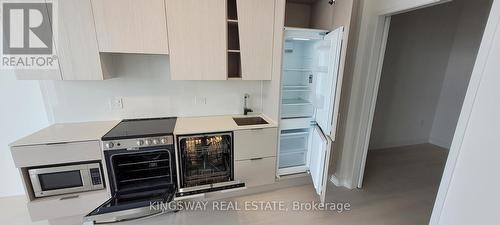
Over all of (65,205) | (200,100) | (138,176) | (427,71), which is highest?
(427,71)

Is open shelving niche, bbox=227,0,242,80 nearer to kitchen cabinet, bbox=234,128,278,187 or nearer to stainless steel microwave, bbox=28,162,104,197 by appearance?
kitchen cabinet, bbox=234,128,278,187

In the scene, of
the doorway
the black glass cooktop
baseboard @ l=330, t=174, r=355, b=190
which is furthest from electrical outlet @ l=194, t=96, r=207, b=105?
the doorway

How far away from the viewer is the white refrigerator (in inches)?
71.7

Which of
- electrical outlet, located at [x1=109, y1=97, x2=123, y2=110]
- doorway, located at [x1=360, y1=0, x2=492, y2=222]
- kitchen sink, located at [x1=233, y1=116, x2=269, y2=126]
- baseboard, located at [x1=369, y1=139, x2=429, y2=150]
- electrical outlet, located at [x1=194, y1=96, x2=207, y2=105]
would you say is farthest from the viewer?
baseboard, located at [x1=369, y1=139, x2=429, y2=150]

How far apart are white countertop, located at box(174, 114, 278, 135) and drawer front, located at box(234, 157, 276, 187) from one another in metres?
0.39

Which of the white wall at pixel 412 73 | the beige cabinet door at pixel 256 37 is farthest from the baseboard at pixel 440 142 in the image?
the beige cabinet door at pixel 256 37

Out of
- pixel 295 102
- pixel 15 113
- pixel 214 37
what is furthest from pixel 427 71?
pixel 15 113

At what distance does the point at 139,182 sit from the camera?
191cm

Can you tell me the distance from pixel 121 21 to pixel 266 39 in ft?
4.37

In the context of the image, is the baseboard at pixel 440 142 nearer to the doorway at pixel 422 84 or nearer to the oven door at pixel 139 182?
the doorway at pixel 422 84

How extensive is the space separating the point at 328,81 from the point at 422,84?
2.93 meters

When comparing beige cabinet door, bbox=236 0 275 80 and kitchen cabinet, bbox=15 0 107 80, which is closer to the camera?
kitchen cabinet, bbox=15 0 107 80

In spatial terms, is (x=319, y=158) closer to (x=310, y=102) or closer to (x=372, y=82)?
(x=310, y=102)

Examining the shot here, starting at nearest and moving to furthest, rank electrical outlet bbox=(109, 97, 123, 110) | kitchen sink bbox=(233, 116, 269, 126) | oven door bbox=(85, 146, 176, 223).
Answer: oven door bbox=(85, 146, 176, 223)
electrical outlet bbox=(109, 97, 123, 110)
kitchen sink bbox=(233, 116, 269, 126)
